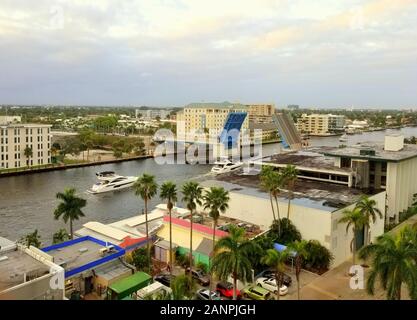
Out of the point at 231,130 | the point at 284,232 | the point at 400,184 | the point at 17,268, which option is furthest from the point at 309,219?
the point at 231,130

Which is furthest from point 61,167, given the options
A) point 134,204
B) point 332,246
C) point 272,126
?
point 272,126

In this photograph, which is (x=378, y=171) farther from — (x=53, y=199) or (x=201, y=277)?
(x=53, y=199)

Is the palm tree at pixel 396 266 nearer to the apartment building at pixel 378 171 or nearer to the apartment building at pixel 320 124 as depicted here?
the apartment building at pixel 378 171

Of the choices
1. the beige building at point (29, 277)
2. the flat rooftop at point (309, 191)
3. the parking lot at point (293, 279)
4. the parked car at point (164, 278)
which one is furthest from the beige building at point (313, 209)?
the beige building at point (29, 277)

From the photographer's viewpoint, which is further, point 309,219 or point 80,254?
point 309,219
